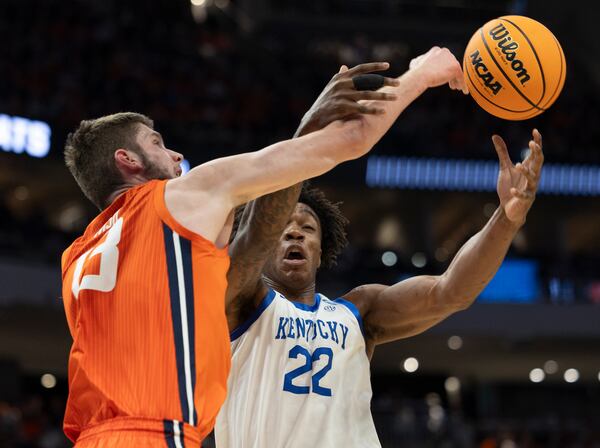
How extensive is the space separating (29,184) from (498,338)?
11.7 m

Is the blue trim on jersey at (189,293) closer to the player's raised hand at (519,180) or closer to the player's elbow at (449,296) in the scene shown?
the player's raised hand at (519,180)

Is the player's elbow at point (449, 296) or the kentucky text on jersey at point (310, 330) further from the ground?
the player's elbow at point (449, 296)

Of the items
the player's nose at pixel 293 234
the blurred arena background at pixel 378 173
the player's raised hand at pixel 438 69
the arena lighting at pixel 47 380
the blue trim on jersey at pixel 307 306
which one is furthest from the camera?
the arena lighting at pixel 47 380

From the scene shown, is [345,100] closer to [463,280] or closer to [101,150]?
[101,150]

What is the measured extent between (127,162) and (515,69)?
6.75 feet

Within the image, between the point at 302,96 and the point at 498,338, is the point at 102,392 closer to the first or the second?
the point at 498,338

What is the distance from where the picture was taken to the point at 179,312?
3312 millimetres

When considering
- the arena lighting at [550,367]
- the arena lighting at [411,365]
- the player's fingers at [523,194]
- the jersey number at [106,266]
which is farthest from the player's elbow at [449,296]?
the arena lighting at [550,367]

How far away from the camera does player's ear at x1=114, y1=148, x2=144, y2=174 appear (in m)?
3.68

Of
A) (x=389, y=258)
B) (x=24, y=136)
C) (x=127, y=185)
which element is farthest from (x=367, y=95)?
(x=389, y=258)

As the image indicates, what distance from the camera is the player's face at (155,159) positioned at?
12.2ft

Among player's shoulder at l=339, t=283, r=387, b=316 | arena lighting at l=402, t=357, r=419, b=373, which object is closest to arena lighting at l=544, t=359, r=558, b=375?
arena lighting at l=402, t=357, r=419, b=373

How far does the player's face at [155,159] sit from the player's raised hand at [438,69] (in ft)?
3.50

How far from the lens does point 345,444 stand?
4.62 metres
